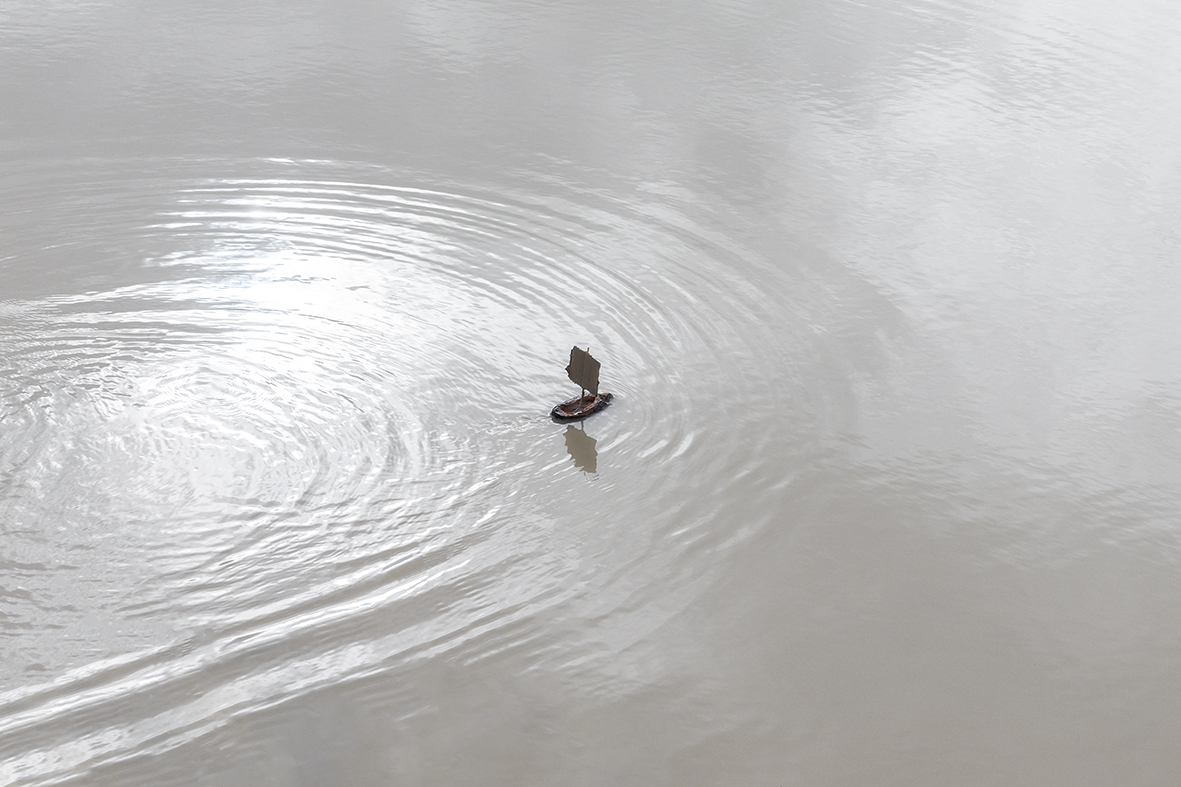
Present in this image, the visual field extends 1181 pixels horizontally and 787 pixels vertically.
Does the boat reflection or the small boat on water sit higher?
the small boat on water

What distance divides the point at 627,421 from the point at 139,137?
4540 millimetres

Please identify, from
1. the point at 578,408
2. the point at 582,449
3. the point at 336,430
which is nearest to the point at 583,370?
the point at 578,408

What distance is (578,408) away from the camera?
17.9ft

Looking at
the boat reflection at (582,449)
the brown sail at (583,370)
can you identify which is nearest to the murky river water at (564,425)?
the boat reflection at (582,449)

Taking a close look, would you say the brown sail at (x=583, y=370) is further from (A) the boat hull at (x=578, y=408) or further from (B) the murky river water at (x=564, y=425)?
(B) the murky river water at (x=564, y=425)

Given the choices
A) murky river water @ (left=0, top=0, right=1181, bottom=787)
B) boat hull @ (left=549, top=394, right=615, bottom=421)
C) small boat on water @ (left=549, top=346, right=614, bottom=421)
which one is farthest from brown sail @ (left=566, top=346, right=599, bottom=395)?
murky river water @ (left=0, top=0, right=1181, bottom=787)

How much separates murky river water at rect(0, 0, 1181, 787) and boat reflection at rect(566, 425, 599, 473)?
0.02 meters

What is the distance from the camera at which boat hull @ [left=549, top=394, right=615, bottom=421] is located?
5.42 meters

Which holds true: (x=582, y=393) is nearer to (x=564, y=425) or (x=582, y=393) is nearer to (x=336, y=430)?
(x=564, y=425)

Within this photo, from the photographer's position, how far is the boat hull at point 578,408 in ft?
17.8

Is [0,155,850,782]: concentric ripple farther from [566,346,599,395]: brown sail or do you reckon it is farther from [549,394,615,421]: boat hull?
[566,346,599,395]: brown sail

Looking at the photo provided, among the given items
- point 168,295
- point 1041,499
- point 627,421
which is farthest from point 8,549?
point 1041,499

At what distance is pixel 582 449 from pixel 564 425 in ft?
0.63

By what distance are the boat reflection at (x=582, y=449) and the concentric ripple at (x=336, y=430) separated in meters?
0.05
